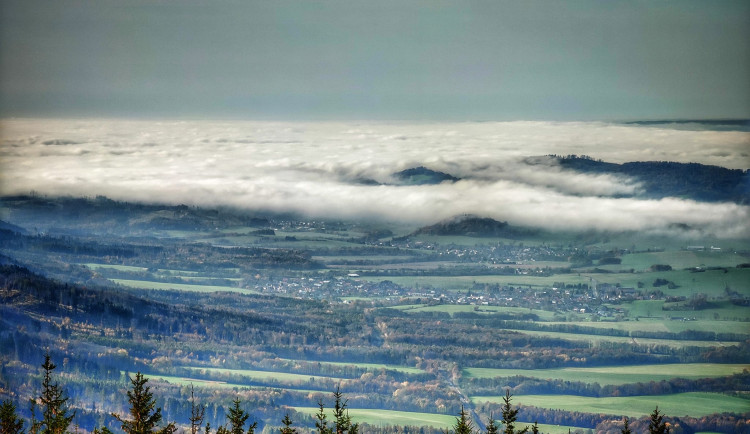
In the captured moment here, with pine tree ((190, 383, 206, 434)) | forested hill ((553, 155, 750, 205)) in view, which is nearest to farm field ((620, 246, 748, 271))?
forested hill ((553, 155, 750, 205))

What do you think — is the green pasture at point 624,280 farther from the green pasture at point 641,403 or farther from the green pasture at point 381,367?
the green pasture at point 641,403

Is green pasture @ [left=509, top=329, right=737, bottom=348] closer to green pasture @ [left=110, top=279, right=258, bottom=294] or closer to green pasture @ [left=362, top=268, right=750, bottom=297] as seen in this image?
green pasture @ [left=362, top=268, right=750, bottom=297]

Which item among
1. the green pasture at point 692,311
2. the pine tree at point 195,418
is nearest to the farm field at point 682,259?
the green pasture at point 692,311

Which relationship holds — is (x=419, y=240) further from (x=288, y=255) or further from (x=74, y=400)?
(x=74, y=400)

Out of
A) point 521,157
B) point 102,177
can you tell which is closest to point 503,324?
point 521,157

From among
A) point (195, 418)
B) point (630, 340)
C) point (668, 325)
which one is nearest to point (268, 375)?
point (630, 340)

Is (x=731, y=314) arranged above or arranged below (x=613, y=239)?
below
